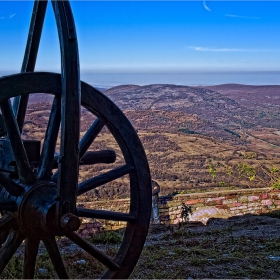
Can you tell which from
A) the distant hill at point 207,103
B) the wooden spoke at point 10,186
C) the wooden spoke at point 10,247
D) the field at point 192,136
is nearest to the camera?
the wooden spoke at point 10,186

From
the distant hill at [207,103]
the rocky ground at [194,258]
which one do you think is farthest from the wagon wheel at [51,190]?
the distant hill at [207,103]

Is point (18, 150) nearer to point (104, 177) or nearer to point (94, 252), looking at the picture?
point (104, 177)

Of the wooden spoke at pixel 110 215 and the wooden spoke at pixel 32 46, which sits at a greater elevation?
the wooden spoke at pixel 32 46

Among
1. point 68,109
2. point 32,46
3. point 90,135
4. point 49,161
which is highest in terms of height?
point 32,46

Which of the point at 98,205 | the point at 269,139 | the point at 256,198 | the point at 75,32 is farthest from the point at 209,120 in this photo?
the point at 75,32

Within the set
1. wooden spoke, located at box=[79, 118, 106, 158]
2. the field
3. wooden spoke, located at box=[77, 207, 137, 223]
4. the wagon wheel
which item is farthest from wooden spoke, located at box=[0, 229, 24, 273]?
the field

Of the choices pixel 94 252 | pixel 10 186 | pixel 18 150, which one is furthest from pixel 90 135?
pixel 94 252

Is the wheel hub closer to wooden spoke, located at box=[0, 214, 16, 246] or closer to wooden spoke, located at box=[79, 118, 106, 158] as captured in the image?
wooden spoke, located at box=[0, 214, 16, 246]

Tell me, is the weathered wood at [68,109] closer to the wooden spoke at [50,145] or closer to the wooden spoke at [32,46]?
the wooden spoke at [50,145]
